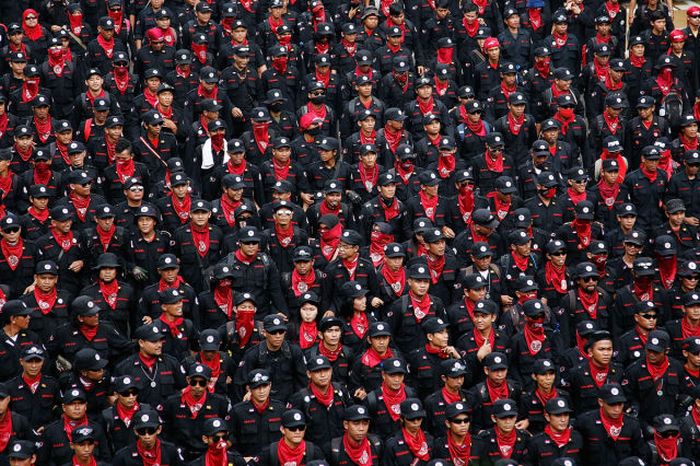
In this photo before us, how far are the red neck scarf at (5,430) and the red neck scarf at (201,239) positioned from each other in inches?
147

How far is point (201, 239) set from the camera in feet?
60.3

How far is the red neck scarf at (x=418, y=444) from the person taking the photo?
15.2m

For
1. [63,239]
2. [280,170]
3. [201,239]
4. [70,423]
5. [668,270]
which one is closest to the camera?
[70,423]

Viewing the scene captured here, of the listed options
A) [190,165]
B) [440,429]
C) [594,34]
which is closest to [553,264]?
[440,429]

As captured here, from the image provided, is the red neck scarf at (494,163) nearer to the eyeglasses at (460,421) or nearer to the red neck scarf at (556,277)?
the red neck scarf at (556,277)

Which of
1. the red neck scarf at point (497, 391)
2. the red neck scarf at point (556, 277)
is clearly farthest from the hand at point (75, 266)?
the red neck scarf at point (556, 277)

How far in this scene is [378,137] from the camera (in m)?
20.6

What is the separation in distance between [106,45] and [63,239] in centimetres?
540

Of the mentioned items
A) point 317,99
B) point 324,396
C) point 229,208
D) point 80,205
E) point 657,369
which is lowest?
point 657,369

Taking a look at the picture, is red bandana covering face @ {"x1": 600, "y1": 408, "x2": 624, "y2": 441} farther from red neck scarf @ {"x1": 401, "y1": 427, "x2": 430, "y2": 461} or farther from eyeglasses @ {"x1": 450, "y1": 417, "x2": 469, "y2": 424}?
red neck scarf @ {"x1": 401, "y1": 427, "x2": 430, "y2": 461}

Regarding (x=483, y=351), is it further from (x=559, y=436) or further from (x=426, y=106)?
(x=426, y=106)

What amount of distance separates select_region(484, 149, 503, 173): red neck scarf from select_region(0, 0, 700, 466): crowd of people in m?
0.03

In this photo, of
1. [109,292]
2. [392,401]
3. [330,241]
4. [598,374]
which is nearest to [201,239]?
[109,292]

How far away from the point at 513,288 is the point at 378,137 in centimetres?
375
